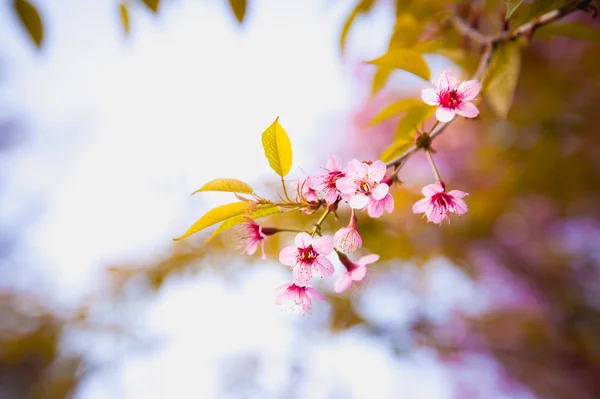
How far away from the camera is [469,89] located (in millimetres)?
528

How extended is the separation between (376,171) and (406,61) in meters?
0.24

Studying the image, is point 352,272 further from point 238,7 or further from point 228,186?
point 238,7

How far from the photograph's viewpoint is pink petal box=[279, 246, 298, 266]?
1.80 feet

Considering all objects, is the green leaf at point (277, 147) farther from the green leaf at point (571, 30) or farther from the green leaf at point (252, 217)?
the green leaf at point (571, 30)

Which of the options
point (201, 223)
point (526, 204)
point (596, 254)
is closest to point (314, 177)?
point (201, 223)

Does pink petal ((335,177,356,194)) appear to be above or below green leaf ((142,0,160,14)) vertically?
below

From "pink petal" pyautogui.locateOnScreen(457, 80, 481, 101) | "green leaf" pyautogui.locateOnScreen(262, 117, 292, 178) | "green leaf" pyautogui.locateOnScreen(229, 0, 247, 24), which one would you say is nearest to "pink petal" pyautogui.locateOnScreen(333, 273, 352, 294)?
"green leaf" pyautogui.locateOnScreen(262, 117, 292, 178)

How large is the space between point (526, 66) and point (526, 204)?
1.68 m

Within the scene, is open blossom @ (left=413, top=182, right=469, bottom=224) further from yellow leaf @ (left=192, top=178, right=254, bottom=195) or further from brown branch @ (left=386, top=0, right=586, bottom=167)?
yellow leaf @ (left=192, top=178, right=254, bottom=195)

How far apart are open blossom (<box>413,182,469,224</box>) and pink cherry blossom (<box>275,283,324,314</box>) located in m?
0.21

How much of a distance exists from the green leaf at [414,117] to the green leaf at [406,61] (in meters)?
0.05

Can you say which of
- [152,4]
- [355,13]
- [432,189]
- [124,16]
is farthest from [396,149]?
[124,16]

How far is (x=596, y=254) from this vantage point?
3465 mm

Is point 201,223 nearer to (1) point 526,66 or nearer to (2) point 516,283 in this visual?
(1) point 526,66
